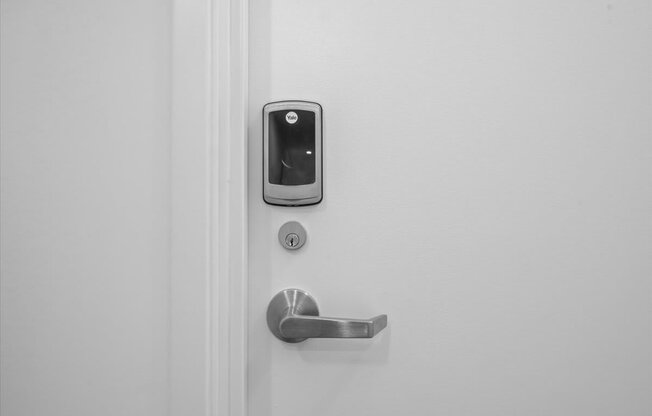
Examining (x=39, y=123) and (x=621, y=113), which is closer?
(x=621, y=113)

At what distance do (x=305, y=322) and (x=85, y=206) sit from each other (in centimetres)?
39

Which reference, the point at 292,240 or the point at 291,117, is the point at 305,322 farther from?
the point at 291,117

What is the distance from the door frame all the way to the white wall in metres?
0.07

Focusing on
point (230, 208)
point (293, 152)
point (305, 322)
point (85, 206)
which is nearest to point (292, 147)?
point (293, 152)

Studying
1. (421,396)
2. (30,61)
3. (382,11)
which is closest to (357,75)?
(382,11)

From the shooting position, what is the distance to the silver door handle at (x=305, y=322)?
42cm

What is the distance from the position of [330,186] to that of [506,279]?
0.25 metres

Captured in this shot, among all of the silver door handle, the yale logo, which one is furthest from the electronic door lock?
the silver door handle

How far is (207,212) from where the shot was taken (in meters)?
0.45

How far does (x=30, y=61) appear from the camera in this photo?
1.86 ft

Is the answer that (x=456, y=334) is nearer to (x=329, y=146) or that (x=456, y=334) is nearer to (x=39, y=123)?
(x=329, y=146)

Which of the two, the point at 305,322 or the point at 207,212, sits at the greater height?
the point at 207,212

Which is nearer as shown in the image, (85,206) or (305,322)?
(305,322)

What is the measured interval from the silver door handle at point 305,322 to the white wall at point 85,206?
18 centimetres
